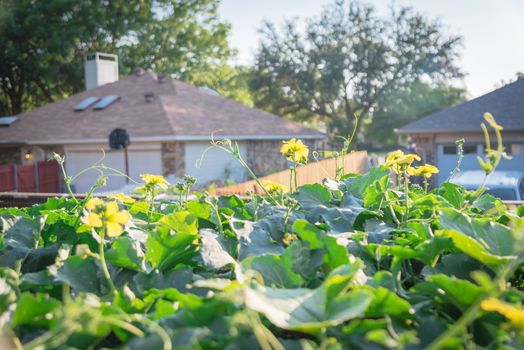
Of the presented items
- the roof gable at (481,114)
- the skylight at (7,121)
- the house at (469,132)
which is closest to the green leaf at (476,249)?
the house at (469,132)

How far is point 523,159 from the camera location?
15805 mm

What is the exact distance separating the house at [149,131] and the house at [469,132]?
385 cm

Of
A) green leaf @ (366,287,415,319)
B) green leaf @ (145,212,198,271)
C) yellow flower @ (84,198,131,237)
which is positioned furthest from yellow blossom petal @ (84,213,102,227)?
green leaf @ (366,287,415,319)

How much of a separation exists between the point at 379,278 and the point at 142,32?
2733 centimetres

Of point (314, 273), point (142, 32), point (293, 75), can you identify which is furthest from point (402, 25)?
point (314, 273)

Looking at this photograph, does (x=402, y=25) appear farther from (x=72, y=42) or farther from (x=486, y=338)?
(x=486, y=338)

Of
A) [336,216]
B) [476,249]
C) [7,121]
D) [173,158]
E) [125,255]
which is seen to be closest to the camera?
[476,249]

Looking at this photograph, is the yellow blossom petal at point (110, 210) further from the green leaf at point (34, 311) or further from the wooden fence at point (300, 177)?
the wooden fence at point (300, 177)

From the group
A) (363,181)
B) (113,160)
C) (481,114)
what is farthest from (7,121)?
(363,181)

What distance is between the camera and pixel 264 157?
1747cm

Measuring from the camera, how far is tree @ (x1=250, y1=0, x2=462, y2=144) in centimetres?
3106

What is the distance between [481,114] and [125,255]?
18120mm

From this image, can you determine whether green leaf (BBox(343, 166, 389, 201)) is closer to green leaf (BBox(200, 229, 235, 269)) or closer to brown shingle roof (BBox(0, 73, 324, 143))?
green leaf (BBox(200, 229, 235, 269))

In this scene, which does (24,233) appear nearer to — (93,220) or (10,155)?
(93,220)
